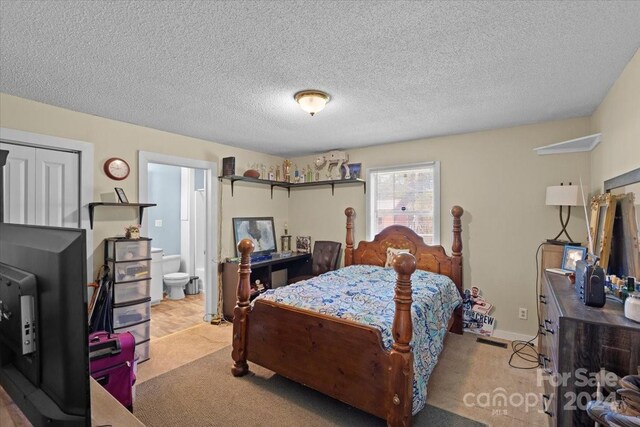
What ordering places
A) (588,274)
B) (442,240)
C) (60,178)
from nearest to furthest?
(588,274) < (60,178) < (442,240)

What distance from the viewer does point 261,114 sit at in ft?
9.68

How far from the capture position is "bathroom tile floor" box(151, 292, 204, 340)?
377 cm

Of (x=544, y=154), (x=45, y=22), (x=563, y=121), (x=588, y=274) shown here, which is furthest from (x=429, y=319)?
(x=45, y=22)

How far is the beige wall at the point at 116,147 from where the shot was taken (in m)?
2.57

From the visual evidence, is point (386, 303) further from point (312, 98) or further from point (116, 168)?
point (116, 168)

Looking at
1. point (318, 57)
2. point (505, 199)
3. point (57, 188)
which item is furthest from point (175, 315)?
point (505, 199)

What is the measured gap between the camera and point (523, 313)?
334 cm

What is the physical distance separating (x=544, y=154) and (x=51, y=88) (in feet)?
14.8

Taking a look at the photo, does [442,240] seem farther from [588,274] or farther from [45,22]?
[45,22]

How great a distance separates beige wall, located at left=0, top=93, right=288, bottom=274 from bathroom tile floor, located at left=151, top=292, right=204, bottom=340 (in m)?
0.98

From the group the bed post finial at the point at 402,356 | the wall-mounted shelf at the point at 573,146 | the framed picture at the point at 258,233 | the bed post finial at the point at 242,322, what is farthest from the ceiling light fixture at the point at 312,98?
the framed picture at the point at 258,233

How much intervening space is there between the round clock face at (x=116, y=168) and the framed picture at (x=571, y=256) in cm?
423

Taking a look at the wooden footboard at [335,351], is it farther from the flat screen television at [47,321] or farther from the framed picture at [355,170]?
the framed picture at [355,170]

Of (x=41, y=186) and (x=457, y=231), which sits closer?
(x=41, y=186)
